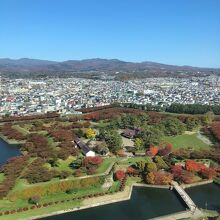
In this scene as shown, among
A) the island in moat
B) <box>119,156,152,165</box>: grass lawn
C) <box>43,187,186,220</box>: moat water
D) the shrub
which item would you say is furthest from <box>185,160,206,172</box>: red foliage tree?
the shrub

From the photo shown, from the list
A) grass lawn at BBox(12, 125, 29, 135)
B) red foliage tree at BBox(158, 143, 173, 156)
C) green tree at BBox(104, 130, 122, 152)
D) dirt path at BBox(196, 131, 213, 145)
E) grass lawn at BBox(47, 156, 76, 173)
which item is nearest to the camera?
grass lawn at BBox(47, 156, 76, 173)

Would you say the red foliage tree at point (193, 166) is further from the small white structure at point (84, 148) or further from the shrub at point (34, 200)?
the shrub at point (34, 200)

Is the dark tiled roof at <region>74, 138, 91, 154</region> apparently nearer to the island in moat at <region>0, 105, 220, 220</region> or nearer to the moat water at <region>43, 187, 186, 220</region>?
the island in moat at <region>0, 105, 220, 220</region>

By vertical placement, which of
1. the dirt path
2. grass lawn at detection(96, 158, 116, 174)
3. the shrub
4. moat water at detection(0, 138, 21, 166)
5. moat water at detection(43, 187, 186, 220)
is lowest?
moat water at detection(0, 138, 21, 166)

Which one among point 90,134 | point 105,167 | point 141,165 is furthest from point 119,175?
point 90,134

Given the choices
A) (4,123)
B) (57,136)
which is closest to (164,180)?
(57,136)

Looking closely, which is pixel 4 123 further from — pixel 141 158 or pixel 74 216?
pixel 74 216

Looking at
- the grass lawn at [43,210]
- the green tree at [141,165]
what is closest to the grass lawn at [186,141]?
the green tree at [141,165]
